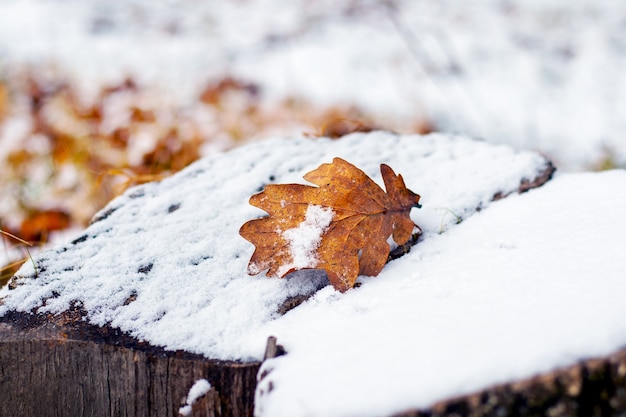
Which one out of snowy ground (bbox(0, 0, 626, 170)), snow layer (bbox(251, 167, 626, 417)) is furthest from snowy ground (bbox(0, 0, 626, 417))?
snowy ground (bbox(0, 0, 626, 170))

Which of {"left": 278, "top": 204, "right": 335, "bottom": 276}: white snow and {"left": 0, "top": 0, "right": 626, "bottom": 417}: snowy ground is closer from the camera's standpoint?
{"left": 0, "top": 0, "right": 626, "bottom": 417}: snowy ground

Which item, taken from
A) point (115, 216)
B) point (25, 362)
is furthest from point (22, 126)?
point (25, 362)

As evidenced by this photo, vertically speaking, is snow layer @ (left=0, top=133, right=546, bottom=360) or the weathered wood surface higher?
snow layer @ (left=0, top=133, right=546, bottom=360)

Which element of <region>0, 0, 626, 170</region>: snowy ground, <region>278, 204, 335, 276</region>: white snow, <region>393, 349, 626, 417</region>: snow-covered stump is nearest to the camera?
<region>393, 349, 626, 417</region>: snow-covered stump

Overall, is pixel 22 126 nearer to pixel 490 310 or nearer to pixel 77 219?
pixel 77 219

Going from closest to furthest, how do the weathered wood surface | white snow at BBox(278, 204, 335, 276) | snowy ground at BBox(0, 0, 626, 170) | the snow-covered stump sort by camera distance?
the snow-covered stump, the weathered wood surface, white snow at BBox(278, 204, 335, 276), snowy ground at BBox(0, 0, 626, 170)

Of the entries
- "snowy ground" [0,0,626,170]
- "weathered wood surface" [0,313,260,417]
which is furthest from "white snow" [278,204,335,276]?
"snowy ground" [0,0,626,170]

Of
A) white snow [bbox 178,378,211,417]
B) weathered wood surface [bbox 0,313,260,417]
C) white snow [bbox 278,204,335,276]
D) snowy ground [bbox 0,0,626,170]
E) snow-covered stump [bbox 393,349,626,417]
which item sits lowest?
snow-covered stump [bbox 393,349,626,417]

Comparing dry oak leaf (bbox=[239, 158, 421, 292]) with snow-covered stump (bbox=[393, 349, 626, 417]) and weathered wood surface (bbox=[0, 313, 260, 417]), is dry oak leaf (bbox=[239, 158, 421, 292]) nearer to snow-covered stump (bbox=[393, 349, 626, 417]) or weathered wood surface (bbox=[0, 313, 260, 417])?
weathered wood surface (bbox=[0, 313, 260, 417])
